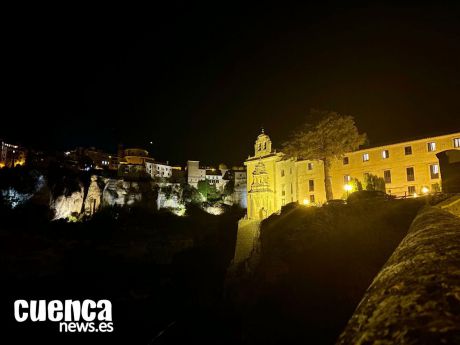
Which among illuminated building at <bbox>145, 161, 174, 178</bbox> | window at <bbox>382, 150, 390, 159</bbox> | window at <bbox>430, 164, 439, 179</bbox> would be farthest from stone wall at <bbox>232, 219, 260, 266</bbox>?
illuminated building at <bbox>145, 161, 174, 178</bbox>

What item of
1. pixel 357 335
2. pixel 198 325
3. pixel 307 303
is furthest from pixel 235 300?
pixel 357 335

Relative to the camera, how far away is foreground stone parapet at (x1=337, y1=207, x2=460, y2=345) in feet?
6.77

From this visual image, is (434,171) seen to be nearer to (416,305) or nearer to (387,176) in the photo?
(387,176)

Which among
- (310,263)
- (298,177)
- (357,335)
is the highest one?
(298,177)

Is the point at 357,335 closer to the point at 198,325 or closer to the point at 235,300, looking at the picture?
the point at 235,300

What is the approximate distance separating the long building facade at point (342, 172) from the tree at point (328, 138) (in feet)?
14.0

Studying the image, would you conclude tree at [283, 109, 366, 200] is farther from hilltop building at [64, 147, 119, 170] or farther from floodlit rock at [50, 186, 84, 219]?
hilltop building at [64, 147, 119, 170]

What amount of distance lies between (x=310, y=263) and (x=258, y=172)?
110ft

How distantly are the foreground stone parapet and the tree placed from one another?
34.7 m

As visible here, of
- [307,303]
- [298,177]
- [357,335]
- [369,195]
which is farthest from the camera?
[298,177]

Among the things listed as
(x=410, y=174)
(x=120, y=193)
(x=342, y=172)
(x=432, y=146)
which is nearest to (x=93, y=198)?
(x=120, y=193)

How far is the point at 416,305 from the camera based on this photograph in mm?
2477

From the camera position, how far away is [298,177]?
164 ft

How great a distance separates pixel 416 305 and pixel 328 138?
3717 cm
